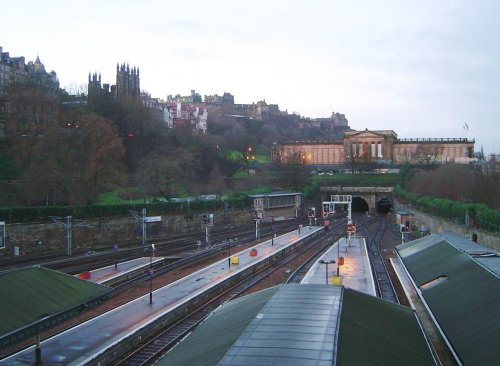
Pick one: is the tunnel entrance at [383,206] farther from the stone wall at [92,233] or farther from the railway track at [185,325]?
the railway track at [185,325]

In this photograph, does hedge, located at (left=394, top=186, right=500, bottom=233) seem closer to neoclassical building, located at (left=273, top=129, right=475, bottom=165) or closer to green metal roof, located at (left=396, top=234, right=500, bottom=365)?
green metal roof, located at (left=396, top=234, right=500, bottom=365)

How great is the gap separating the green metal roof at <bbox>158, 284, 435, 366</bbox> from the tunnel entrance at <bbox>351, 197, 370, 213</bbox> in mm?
81285

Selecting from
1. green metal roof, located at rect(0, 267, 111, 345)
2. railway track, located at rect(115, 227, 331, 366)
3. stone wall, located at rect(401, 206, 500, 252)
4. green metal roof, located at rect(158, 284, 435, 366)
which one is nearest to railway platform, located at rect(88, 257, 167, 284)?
railway track, located at rect(115, 227, 331, 366)

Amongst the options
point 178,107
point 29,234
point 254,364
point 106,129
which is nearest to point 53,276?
point 254,364

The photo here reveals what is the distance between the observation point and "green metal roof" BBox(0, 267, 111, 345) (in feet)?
44.3

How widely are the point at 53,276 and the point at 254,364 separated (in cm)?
980

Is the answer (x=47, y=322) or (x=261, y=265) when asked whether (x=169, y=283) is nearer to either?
(x=261, y=265)

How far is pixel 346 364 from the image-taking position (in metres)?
9.10

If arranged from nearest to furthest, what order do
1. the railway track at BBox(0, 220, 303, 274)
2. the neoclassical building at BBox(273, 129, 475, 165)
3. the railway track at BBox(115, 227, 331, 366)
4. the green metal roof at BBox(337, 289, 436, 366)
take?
the green metal roof at BBox(337, 289, 436, 366)
the railway track at BBox(115, 227, 331, 366)
the railway track at BBox(0, 220, 303, 274)
the neoclassical building at BBox(273, 129, 475, 165)

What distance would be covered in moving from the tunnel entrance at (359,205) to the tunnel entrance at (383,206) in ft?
7.07

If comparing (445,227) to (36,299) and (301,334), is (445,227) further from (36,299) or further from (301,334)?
(301,334)

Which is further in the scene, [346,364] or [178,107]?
[178,107]

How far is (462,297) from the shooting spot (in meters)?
14.7

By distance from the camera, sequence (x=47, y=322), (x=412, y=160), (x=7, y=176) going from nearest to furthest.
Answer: (x=47, y=322)
(x=7, y=176)
(x=412, y=160)
